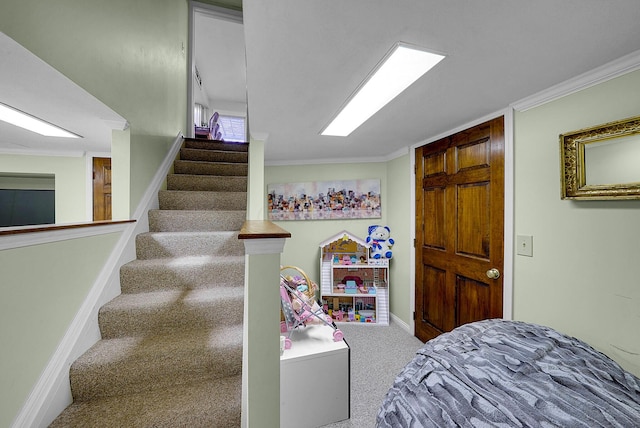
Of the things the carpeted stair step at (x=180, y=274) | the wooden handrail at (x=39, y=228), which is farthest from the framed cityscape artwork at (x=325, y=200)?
the wooden handrail at (x=39, y=228)

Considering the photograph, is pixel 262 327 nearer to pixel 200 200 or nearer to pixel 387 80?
pixel 387 80

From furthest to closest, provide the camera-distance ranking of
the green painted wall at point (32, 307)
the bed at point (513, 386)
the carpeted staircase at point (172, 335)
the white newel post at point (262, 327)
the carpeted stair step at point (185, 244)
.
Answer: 1. the carpeted stair step at point (185, 244)
2. the carpeted staircase at point (172, 335)
3. the white newel post at point (262, 327)
4. the green painted wall at point (32, 307)
5. the bed at point (513, 386)

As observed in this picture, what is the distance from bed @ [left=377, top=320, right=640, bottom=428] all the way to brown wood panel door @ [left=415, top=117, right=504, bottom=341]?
2.55 feet

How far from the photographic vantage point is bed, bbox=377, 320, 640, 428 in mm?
774

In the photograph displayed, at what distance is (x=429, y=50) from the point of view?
106 centimetres

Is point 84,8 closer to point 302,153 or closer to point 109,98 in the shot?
point 109,98

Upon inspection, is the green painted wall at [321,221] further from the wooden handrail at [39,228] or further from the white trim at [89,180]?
the wooden handrail at [39,228]

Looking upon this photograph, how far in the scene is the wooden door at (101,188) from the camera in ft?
7.85

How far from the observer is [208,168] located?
286 centimetres

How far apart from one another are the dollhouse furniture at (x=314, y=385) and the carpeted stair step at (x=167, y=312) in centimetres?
49

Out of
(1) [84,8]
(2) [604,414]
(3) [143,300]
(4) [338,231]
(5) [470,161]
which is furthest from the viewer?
(4) [338,231]

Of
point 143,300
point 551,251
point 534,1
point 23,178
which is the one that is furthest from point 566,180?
point 23,178

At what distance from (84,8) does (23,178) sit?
178 cm

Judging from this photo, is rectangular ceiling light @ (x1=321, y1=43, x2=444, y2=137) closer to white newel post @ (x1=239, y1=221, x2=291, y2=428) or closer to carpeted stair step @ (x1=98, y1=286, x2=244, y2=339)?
white newel post @ (x1=239, y1=221, x2=291, y2=428)
